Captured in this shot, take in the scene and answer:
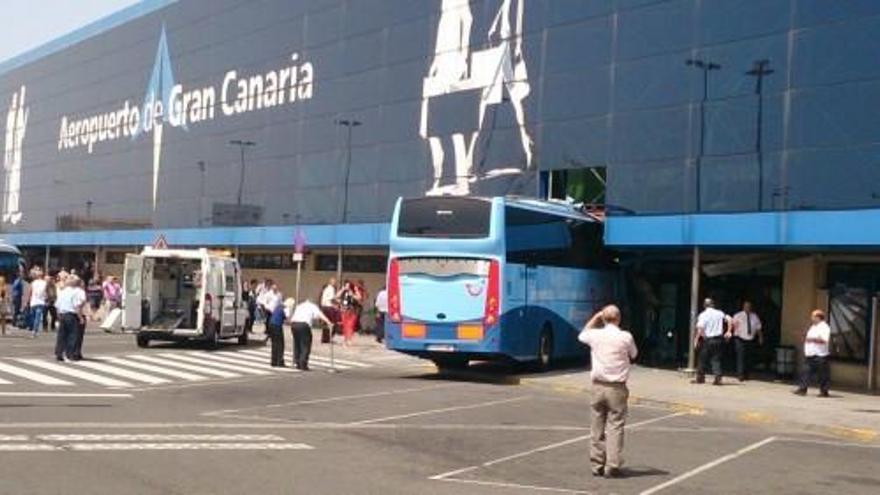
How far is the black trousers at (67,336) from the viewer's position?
23125 millimetres

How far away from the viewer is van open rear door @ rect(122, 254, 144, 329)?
28062 millimetres

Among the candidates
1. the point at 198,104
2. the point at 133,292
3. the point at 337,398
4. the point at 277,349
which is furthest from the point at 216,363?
the point at 198,104

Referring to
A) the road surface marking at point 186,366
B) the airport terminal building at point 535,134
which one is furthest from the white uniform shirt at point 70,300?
the airport terminal building at point 535,134

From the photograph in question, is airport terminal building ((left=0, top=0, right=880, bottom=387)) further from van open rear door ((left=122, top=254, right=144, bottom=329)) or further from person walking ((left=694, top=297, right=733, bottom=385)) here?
van open rear door ((left=122, top=254, right=144, bottom=329))

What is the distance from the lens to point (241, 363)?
25.0m

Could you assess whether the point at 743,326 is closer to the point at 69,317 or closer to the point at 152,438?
the point at 69,317

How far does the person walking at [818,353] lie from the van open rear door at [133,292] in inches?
634

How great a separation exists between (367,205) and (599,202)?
44.8 ft

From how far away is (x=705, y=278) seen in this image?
28719 millimetres

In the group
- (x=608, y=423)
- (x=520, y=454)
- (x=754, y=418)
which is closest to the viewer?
(x=608, y=423)

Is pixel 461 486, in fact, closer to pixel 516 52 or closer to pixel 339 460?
pixel 339 460

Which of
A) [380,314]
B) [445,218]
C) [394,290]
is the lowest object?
[380,314]

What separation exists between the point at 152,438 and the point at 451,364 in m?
14.2

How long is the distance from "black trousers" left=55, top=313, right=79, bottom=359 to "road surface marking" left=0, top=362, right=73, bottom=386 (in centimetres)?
167
